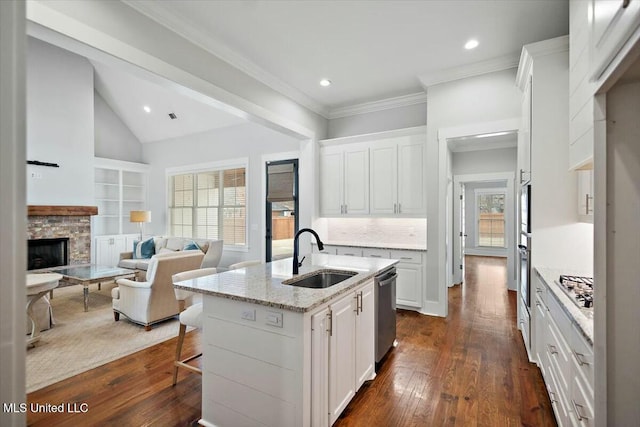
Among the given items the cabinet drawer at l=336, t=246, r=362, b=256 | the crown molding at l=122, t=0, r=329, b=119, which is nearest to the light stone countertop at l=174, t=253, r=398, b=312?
the cabinet drawer at l=336, t=246, r=362, b=256

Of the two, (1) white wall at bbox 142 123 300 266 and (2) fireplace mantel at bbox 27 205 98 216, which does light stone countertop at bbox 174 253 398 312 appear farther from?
(2) fireplace mantel at bbox 27 205 98 216

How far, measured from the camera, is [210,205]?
7465mm

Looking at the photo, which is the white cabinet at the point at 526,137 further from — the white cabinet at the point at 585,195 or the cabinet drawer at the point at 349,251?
the cabinet drawer at the point at 349,251

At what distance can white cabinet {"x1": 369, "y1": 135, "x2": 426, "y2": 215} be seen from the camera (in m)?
4.43

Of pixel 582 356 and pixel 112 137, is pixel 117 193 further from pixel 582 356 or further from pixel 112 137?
pixel 582 356

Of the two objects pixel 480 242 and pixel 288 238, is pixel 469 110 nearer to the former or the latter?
pixel 288 238

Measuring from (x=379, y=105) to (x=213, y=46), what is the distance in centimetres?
281

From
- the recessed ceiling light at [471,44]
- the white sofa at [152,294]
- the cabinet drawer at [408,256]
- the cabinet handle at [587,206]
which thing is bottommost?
the white sofa at [152,294]

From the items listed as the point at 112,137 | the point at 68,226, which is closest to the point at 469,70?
the point at 68,226

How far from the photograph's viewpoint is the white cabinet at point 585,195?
239 cm

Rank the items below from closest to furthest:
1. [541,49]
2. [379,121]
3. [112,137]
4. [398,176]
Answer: [541,49]
[398,176]
[379,121]
[112,137]

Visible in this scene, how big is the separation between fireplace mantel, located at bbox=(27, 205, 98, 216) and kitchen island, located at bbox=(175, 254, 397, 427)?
18.3ft

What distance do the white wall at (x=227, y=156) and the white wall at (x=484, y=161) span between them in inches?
138

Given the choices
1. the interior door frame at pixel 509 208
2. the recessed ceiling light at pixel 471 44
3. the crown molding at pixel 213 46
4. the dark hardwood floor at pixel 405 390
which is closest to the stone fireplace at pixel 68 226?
the dark hardwood floor at pixel 405 390
